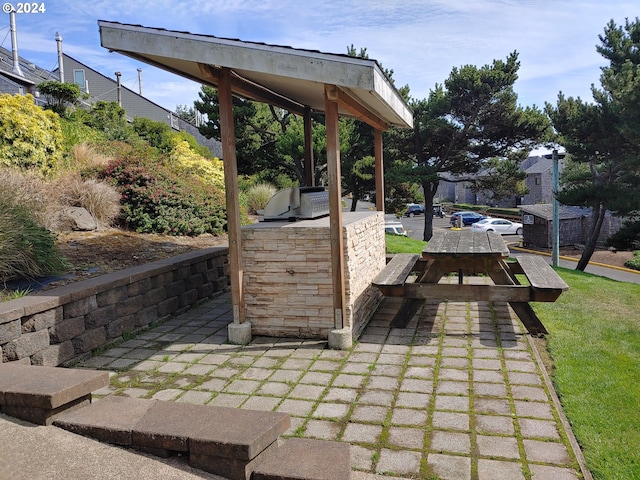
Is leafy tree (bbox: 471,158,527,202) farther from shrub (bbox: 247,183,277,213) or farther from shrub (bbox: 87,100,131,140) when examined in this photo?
shrub (bbox: 87,100,131,140)

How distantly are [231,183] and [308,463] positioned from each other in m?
3.14

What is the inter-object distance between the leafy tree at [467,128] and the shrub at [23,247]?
57.5ft

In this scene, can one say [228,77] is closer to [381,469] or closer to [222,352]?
[222,352]

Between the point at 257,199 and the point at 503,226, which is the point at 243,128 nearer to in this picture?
the point at 257,199

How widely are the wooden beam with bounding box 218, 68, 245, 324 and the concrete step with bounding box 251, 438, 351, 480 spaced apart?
8.53ft

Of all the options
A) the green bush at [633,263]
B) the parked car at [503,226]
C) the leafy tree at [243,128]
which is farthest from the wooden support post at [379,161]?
the parked car at [503,226]

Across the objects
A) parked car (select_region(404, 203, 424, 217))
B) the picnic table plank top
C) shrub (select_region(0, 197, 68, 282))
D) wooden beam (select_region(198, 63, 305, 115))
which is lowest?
parked car (select_region(404, 203, 424, 217))

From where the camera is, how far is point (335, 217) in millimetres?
4781

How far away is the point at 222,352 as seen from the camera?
477 centimetres

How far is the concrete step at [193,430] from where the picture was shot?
97.0 inches

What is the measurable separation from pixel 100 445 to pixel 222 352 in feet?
6.93

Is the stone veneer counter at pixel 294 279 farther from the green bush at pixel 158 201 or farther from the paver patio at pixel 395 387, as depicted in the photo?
the green bush at pixel 158 201

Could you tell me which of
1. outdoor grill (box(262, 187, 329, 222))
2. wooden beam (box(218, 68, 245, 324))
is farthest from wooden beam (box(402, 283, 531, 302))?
wooden beam (box(218, 68, 245, 324))

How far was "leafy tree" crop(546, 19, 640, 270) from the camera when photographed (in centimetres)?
1581
